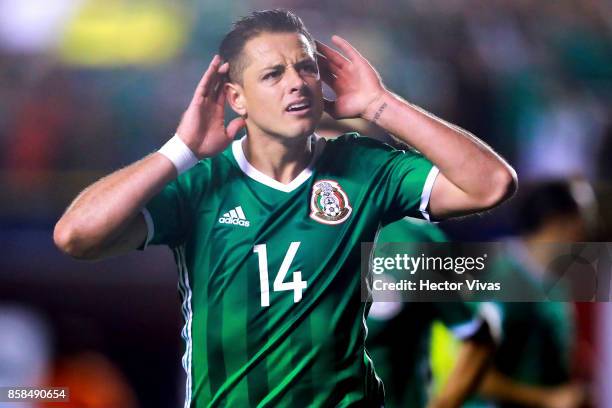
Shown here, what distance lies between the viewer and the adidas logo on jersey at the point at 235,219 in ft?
10.6

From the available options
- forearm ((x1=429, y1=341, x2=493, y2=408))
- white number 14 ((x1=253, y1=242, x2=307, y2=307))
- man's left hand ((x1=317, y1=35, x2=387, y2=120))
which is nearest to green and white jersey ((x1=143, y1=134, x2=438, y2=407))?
white number 14 ((x1=253, y1=242, x2=307, y2=307))

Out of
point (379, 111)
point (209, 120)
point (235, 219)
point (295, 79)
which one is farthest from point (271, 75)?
point (235, 219)

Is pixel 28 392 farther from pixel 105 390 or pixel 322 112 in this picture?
pixel 322 112

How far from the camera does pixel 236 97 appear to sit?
127 inches

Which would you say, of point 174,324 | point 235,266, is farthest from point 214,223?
point 174,324

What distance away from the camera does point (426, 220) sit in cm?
327

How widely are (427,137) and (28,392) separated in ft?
5.27

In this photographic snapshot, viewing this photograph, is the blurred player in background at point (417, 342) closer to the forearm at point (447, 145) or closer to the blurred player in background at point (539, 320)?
the blurred player in background at point (539, 320)

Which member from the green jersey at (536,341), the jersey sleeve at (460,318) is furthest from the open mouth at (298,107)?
the green jersey at (536,341)

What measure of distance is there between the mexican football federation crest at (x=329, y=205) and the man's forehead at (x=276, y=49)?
45 cm

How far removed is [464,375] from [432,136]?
2.76 feet

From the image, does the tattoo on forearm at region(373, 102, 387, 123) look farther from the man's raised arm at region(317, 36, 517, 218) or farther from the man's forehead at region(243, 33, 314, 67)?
the man's forehead at region(243, 33, 314, 67)

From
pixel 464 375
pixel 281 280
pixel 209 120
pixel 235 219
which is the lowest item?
pixel 464 375

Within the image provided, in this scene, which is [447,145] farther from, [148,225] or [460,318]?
[148,225]
